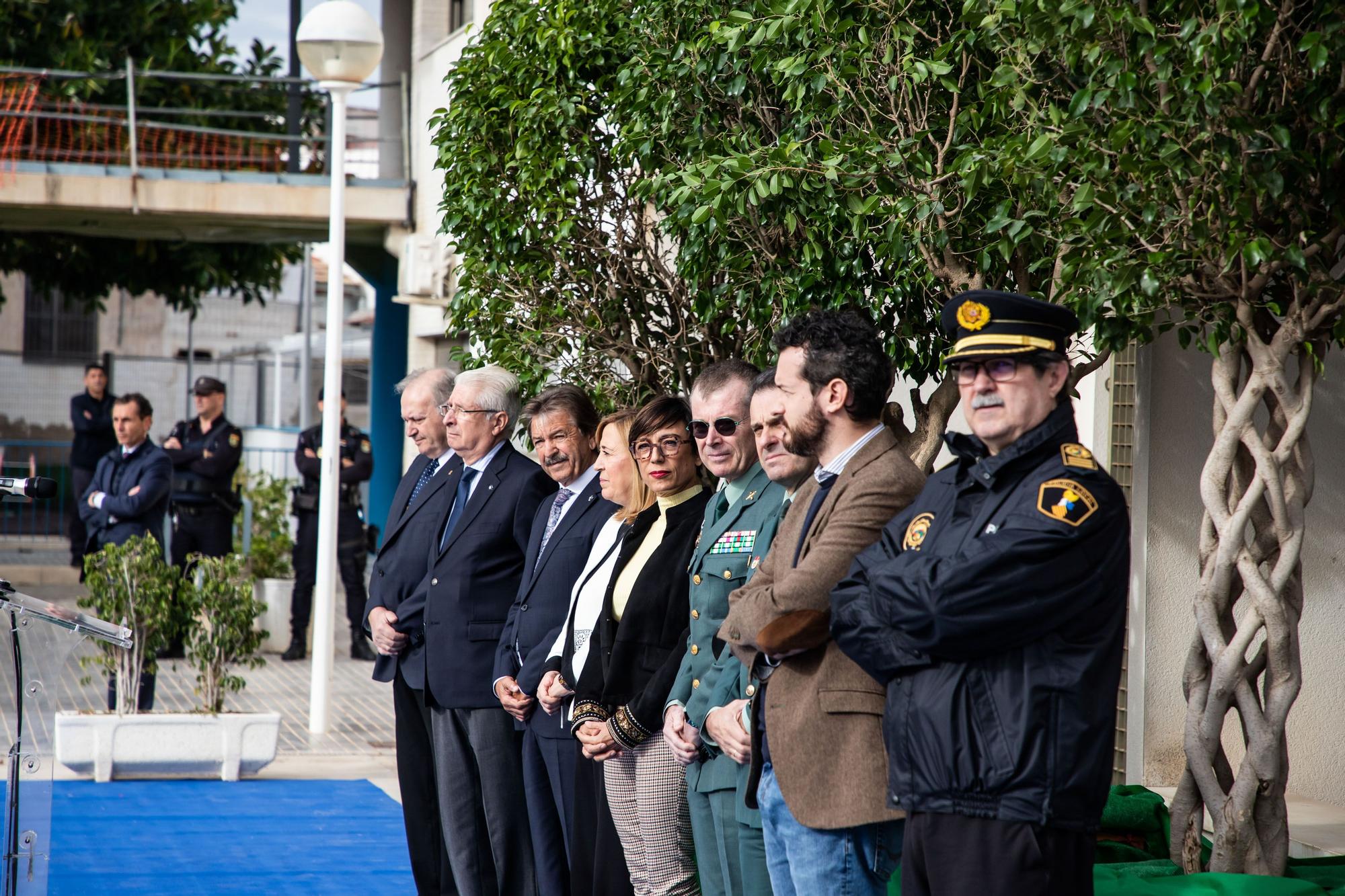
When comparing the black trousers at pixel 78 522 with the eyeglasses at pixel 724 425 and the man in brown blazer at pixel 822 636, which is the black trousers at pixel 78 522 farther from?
the man in brown blazer at pixel 822 636

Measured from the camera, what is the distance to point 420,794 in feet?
20.3

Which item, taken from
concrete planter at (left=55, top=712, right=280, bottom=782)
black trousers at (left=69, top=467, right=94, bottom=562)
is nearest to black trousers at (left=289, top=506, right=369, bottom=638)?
black trousers at (left=69, top=467, right=94, bottom=562)

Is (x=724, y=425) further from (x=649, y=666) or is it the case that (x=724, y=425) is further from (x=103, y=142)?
(x=103, y=142)

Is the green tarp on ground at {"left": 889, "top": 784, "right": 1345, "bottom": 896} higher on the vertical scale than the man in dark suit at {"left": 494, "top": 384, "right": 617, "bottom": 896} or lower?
lower

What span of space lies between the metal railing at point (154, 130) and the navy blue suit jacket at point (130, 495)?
4769 mm

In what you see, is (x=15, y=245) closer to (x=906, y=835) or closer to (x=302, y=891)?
(x=302, y=891)

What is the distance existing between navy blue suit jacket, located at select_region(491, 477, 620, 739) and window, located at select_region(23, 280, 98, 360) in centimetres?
3098

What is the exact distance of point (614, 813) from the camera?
482 cm

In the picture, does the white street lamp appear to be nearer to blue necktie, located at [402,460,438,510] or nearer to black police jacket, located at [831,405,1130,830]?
blue necktie, located at [402,460,438,510]

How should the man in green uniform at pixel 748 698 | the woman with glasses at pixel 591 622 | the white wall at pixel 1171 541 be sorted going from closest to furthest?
the man in green uniform at pixel 748 698 < the woman with glasses at pixel 591 622 < the white wall at pixel 1171 541

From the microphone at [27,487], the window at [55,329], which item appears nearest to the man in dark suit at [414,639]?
the microphone at [27,487]

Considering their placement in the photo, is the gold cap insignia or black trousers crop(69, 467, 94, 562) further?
black trousers crop(69, 467, 94, 562)

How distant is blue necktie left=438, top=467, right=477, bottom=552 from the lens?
6051 millimetres

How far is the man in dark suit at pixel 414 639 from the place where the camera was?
6.11 metres
